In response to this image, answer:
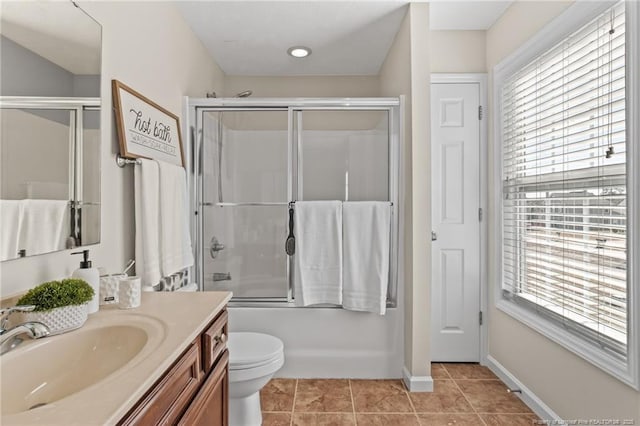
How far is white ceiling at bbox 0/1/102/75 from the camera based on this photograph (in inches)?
39.3

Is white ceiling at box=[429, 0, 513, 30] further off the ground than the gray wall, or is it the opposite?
white ceiling at box=[429, 0, 513, 30]

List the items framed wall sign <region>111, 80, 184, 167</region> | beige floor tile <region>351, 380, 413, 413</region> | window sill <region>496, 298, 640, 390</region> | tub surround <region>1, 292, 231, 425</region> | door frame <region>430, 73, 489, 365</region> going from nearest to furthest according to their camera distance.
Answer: tub surround <region>1, 292, 231, 425</region> < window sill <region>496, 298, 640, 390</region> < framed wall sign <region>111, 80, 184, 167</region> < beige floor tile <region>351, 380, 413, 413</region> < door frame <region>430, 73, 489, 365</region>

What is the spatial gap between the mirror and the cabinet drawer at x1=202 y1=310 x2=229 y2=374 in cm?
56

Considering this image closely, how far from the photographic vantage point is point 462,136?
2588mm

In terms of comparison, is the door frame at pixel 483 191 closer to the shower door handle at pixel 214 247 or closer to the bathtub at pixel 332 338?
the bathtub at pixel 332 338

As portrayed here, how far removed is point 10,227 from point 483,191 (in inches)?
102

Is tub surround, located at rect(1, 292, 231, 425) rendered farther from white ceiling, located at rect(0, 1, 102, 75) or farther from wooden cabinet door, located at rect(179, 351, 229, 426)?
white ceiling, located at rect(0, 1, 102, 75)

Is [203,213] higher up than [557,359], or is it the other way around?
[203,213]

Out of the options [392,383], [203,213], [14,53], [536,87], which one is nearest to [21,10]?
[14,53]

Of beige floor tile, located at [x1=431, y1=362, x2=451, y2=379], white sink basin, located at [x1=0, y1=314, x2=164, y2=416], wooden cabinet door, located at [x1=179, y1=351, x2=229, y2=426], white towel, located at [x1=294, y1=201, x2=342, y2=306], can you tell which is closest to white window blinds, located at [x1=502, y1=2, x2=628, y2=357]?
beige floor tile, located at [x1=431, y1=362, x2=451, y2=379]

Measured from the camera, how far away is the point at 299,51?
2.80 meters

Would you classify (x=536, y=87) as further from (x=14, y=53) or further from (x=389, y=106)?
(x=14, y=53)

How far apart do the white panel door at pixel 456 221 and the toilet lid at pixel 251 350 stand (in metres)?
1.33

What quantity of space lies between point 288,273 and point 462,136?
63.4 inches
